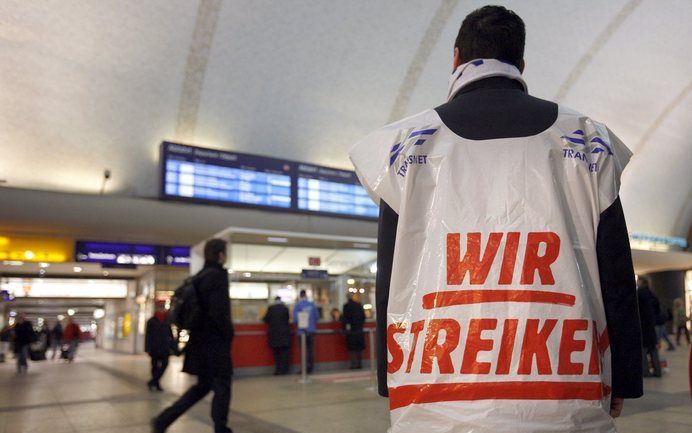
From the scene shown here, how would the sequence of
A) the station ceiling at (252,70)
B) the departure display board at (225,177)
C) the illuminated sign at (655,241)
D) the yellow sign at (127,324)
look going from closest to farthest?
1. the station ceiling at (252,70)
2. the departure display board at (225,177)
3. the illuminated sign at (655,241)
4. the yellow sign at (127,324)

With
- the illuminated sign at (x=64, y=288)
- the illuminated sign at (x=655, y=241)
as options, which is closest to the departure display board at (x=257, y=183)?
the illuminated sign at (x=655, y=241)

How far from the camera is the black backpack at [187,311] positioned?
175 inches

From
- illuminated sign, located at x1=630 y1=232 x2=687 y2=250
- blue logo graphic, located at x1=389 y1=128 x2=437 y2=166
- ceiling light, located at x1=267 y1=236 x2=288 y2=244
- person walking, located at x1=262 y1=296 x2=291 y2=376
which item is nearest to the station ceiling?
ceiling light, located at x1=267 y1=236 x2=288 y2=244

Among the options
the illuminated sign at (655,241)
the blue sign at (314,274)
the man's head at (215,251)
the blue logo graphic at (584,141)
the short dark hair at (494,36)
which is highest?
the illuminated sign at (655,241)

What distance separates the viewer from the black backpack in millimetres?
4441

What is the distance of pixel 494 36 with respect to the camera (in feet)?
4.63

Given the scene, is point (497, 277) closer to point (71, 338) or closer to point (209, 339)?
point (209, 339)

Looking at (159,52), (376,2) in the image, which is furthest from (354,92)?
(159,52)

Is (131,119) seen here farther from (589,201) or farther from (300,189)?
(589,201)

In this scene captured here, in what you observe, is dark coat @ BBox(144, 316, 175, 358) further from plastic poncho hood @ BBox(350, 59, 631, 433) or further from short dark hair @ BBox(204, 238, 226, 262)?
plastic poncho hood @ BBox(350, 59, 631, 433)

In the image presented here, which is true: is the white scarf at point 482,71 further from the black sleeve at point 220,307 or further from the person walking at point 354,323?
the person walking at point 354,323

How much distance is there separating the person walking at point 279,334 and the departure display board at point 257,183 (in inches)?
101

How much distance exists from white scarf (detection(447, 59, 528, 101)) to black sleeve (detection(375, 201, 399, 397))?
360 mm

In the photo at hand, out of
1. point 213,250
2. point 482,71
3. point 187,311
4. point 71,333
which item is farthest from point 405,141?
point 71,333
